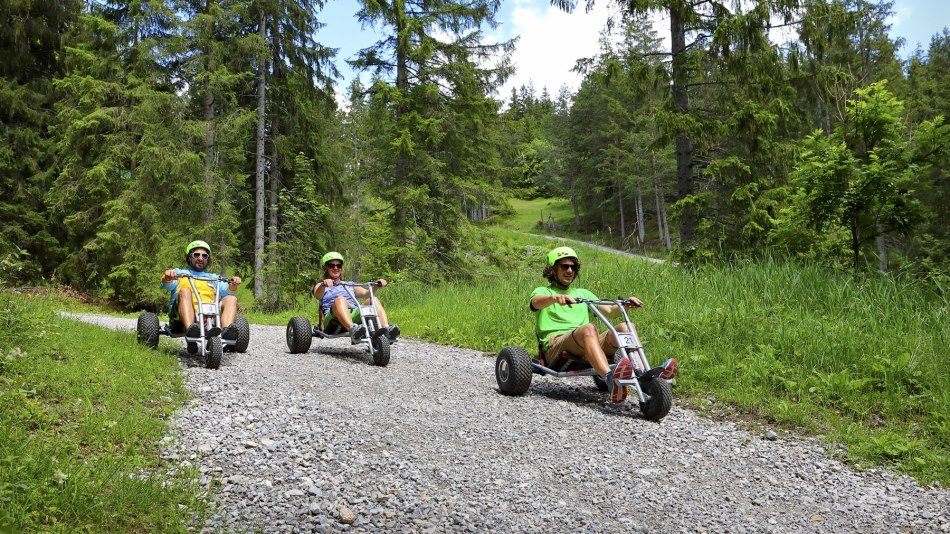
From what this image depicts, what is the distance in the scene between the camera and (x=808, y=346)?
5770 millimetres

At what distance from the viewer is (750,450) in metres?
4.27

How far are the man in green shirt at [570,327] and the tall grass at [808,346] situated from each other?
1144 millimetres

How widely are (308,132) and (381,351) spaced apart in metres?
12.9

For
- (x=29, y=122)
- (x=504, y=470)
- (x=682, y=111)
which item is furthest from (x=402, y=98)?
(x=504, y=470)

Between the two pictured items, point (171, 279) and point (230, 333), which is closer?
point (171, 279)

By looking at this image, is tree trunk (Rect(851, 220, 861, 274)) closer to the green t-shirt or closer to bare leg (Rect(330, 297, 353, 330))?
the green t-shirt

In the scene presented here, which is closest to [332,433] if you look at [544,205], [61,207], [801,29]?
[801,29]

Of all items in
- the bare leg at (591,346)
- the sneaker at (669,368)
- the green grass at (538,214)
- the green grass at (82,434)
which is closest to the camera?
the green grass at (82,434)

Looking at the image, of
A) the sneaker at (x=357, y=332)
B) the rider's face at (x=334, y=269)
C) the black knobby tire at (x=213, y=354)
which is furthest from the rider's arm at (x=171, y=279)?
the sneaker at (x=357, y=332)

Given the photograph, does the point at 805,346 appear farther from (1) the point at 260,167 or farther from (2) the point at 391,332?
(1) the point at 260,167

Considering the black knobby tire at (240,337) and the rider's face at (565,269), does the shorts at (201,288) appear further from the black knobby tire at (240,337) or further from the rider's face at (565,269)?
the rider's face at (565,269)

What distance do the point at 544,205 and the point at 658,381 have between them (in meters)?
55.2

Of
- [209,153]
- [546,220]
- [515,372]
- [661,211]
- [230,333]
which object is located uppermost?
[209,153]

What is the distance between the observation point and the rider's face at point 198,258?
745cm
